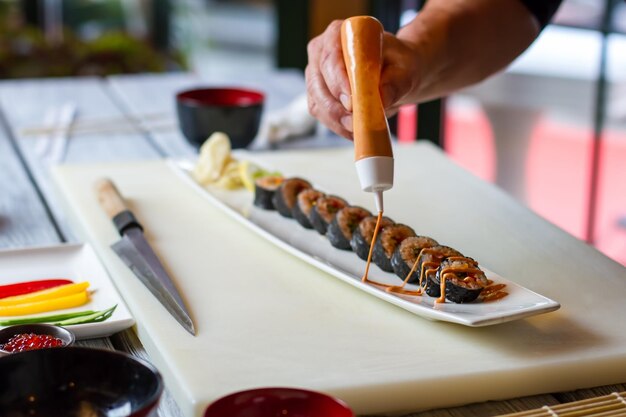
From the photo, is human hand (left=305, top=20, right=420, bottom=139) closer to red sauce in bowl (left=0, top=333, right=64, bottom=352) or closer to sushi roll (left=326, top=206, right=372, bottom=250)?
sushi roll (left=326, top=206, right=372, bottom=250)

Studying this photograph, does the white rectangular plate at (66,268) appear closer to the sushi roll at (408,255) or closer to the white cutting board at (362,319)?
the white cutting board at (362,319)

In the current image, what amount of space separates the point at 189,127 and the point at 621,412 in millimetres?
1253

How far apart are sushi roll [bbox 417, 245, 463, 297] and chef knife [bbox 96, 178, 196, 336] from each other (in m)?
0.29

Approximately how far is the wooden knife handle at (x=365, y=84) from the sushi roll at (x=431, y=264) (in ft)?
0.50

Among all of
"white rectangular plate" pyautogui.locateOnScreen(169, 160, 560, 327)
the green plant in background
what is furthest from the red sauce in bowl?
the green plant in background

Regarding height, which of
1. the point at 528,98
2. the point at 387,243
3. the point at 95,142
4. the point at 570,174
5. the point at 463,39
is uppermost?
the point at 463,39

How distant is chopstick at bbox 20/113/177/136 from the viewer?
2.23m

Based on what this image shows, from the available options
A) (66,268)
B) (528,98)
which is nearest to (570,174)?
(528,98)

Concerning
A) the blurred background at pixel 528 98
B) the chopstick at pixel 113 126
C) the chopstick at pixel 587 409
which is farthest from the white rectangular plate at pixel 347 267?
the blurred background at pixel 528 98

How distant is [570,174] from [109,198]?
6.90 feet

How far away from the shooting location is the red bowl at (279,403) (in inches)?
33.9

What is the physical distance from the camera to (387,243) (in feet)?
4.25

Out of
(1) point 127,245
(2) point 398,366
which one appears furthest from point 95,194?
(2) point 398,366

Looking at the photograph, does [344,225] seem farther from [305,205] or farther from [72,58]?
[72,58]
